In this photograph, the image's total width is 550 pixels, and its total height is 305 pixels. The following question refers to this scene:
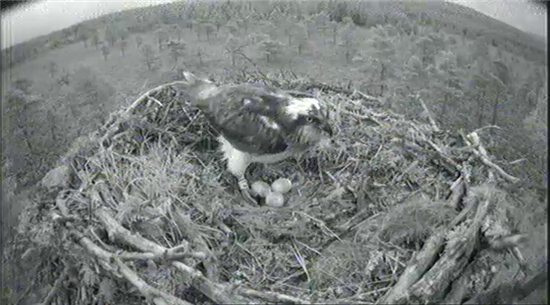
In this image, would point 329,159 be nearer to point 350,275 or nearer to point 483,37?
point 350,275

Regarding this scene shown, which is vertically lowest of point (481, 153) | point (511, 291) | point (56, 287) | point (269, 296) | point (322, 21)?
point (56, 287)

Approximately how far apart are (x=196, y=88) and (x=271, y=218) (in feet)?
2.84

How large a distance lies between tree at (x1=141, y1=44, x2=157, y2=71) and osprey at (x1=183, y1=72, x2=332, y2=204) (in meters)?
0.45

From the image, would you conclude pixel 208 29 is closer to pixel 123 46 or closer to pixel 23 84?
pixel 123 46

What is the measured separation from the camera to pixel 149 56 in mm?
2904

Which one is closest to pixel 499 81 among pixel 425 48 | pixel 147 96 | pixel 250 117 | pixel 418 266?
pixel 425 48

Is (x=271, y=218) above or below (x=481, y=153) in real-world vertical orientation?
below

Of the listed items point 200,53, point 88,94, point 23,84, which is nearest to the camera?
point 23,84

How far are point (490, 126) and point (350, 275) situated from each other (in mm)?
1098

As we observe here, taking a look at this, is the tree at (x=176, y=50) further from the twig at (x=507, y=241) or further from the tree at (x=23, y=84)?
the twig at (x=507, y=241)

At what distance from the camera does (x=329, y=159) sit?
112 inches

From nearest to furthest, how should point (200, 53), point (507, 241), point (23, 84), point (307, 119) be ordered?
point (507, 241), point (23, 84), point (307, 119), point (200, 53)

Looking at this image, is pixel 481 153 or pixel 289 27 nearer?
pixel 481 153

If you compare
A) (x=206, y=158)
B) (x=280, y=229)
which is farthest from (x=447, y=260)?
(x=206, y=158)
